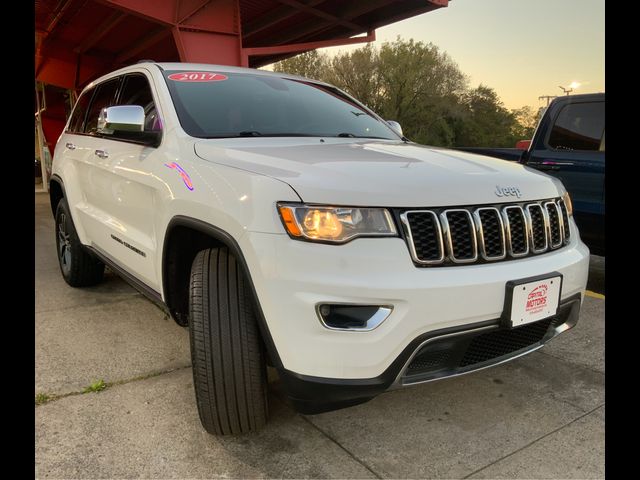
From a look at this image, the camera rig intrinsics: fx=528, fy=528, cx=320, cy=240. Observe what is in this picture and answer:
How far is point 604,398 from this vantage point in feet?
9.12

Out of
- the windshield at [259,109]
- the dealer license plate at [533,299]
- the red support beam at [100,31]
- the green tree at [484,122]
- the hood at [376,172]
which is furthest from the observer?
the green tree at [484,122]

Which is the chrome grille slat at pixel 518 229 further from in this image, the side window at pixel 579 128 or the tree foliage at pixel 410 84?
the tree foliage at pixel 410 84

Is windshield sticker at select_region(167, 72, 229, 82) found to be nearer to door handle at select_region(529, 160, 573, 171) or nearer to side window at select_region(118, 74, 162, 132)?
side window at select_region(118, 74, 162, 132)

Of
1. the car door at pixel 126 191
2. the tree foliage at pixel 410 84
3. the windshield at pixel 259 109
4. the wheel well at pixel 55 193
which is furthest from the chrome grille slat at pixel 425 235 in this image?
the tree foliage at pixel 410 84

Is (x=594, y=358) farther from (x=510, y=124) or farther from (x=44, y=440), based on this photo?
(x=510, y=124)

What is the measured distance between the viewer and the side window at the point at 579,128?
16.0 ft

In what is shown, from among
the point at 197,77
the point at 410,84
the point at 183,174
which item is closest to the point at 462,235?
the point at 183,174

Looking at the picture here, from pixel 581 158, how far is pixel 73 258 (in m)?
4.61

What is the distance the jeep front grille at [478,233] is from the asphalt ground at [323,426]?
659mm

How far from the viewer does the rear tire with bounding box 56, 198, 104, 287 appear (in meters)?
4.36

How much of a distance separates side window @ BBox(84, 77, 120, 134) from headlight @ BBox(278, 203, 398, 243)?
264cm

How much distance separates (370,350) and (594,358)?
6.96 ft

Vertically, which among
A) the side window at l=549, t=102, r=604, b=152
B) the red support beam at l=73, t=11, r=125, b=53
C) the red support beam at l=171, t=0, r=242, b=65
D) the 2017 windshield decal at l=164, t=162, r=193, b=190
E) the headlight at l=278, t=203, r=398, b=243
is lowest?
the headlight at l=278, t=203, r=398, b=243

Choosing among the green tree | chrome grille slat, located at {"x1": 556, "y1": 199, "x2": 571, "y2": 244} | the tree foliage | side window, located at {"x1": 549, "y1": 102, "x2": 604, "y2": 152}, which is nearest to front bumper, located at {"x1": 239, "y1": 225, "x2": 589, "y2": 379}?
chrome grille slat, located at {"x1": 556, "y1": 199, "x2": 571, "y2": 244}
